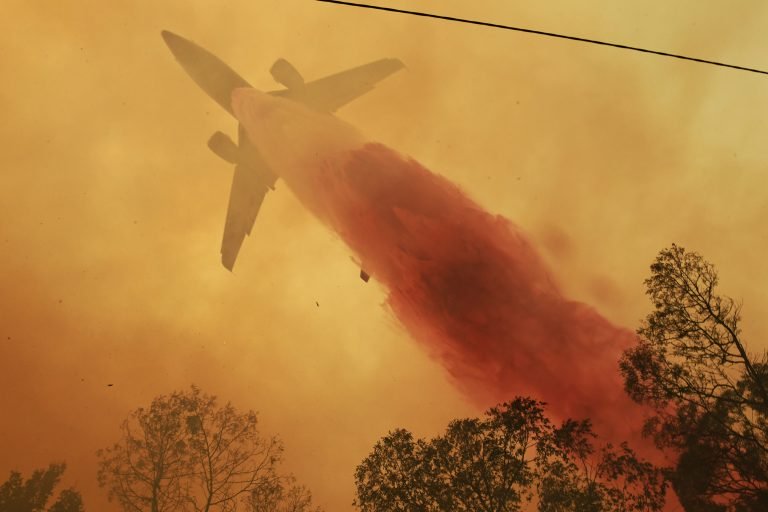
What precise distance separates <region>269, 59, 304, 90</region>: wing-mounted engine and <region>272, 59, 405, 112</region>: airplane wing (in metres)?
0.56

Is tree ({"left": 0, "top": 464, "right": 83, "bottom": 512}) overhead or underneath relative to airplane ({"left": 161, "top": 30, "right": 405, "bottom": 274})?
underneath

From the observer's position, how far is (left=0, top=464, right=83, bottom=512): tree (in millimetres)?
40438

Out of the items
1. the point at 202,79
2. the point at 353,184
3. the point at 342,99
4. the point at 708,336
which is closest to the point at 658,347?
the point at 708,336

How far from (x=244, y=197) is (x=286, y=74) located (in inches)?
431

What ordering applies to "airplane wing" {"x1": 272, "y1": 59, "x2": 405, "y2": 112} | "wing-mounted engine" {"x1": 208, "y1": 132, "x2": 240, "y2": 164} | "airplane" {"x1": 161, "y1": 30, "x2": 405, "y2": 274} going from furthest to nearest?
"airplane wing" {"x1": 272, "y1": 59, "x2": 405, "y2": 112} → "airplane" {"x1": 161, "y1": 30, "x2": 405, "y2": 274} → "wing-mounted engine" {"x1": 208, "y1": 132, "x2": 240, "y2": 164}

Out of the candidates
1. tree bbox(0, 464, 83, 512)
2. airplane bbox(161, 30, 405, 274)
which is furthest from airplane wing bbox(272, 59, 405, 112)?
tree bbox(0, 464, 83, 512)

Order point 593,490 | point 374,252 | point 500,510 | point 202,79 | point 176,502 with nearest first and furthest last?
point 500,510, point 593,490, point 176,502, point 374,252, point 202,79

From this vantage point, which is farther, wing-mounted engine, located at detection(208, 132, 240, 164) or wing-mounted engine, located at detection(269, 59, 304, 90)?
wing-mounted engine, located at detection(269, 59, 304, 90)

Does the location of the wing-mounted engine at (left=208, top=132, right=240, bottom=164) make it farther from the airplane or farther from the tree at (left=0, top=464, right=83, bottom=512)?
the tree at (left=0, top=464, right=83, bottom=512)

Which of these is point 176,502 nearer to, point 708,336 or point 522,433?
point 522,433

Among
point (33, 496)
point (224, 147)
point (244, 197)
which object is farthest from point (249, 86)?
point (33, 496)

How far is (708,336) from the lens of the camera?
19.1 metres

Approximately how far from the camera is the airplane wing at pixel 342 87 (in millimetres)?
39062

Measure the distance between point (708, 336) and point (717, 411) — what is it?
14.5 ft
